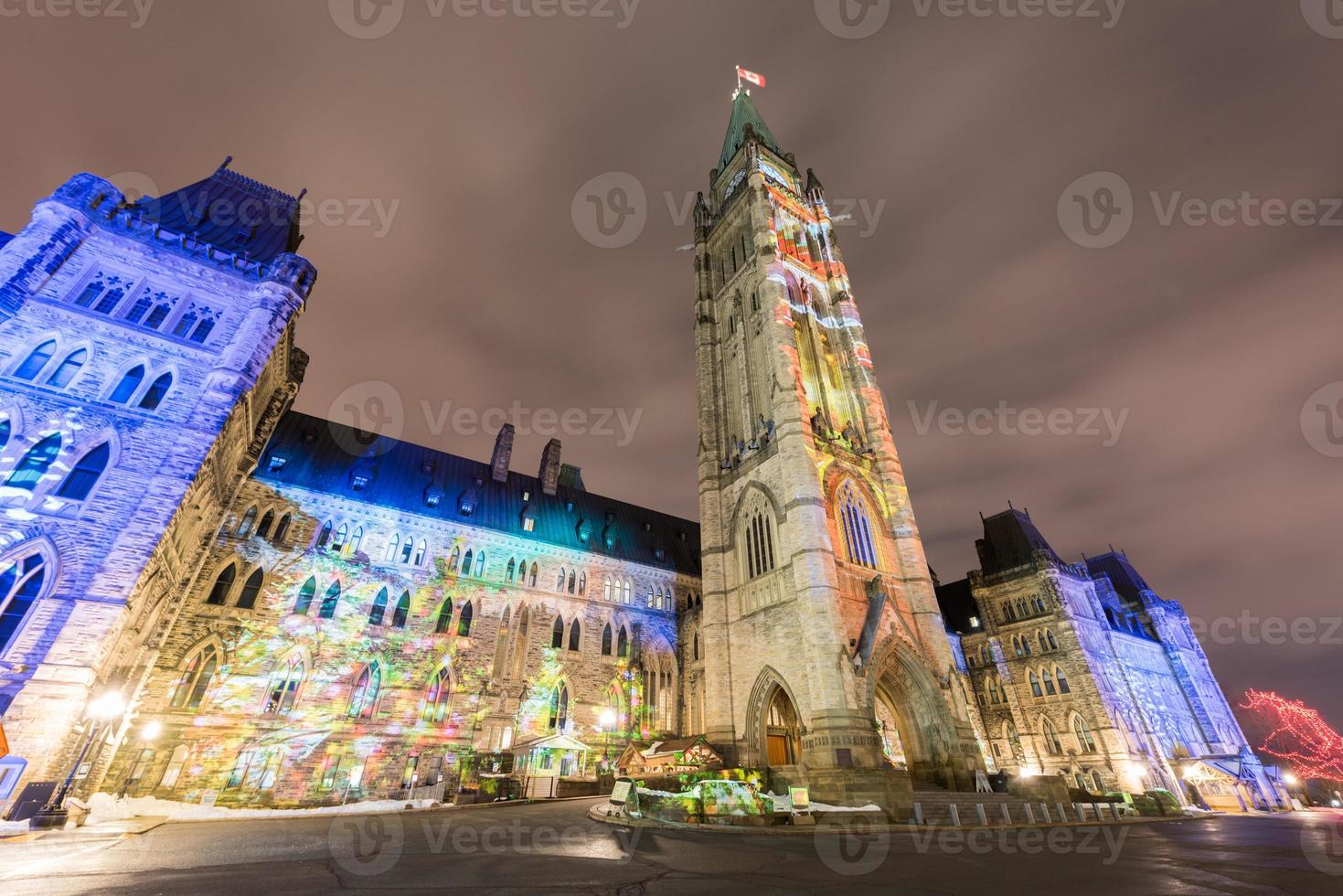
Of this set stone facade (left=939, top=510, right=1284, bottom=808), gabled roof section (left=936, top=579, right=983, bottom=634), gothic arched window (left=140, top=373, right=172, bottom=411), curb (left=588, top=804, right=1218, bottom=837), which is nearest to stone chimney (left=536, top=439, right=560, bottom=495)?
gothic arched window (left=140, top=373, right=172, bottom=411)

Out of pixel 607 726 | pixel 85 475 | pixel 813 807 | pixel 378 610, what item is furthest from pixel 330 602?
pixel 813 807

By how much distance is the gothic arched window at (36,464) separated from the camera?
1521 cm

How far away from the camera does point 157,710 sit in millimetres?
21766

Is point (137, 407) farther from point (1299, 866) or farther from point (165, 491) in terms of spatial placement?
point (1299, 866)

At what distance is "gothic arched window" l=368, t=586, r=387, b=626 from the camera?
26859 mm

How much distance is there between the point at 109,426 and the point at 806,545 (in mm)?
25167

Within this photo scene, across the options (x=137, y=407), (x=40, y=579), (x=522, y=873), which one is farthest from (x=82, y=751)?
(x=522, y=873)

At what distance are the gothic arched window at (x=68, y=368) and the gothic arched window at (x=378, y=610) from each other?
48.6ft

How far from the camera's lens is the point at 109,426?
55.3 ft

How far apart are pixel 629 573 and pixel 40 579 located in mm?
25653

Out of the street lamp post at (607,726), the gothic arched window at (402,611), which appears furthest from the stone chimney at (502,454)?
the street lamp post at (607,726)

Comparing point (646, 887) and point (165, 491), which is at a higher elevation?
point (165, 491)

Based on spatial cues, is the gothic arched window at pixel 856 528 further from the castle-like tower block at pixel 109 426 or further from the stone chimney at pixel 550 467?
the castle-like tower block at pixel 109 426

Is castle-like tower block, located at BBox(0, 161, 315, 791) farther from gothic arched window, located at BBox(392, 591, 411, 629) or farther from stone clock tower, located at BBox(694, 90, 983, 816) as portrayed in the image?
→ stone clock tower, located at BBox(694, 90, 983, 816)
